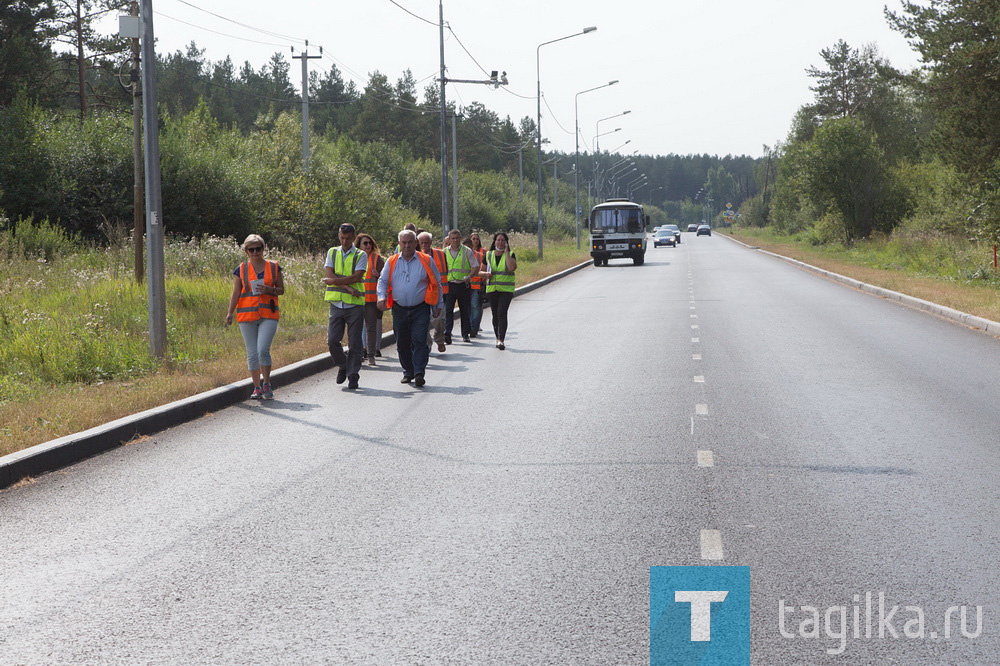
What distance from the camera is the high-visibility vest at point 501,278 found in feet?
51.4

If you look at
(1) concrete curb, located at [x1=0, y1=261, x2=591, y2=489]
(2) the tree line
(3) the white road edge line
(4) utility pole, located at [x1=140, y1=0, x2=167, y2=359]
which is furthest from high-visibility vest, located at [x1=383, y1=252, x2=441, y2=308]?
(2) the tree line

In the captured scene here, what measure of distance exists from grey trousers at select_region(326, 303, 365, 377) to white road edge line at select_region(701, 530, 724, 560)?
651 cm

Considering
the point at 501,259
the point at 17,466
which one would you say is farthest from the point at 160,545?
the point at 501,259

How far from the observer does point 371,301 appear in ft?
43.3

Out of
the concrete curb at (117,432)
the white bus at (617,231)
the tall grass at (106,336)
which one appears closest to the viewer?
the concrete curb at (117,432)

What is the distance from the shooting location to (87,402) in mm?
9570

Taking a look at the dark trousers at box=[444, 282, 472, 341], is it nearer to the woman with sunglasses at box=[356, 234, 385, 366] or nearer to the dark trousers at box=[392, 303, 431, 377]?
the woman with sunglasses at box=[356, 234, 385, 366]

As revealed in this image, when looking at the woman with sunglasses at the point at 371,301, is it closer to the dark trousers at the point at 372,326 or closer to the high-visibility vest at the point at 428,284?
the dark trousers at the point at 372,326

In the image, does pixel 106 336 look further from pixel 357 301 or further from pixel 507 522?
pixel 507 522

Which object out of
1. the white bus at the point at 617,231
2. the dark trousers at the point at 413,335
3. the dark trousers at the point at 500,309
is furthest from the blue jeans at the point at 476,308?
the white bus at the point at 617,231

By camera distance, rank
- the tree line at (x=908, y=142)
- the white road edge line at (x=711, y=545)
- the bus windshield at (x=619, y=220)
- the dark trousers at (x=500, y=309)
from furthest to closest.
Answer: the bus windshield at (x=619, y=220), the tree line at (x=908, y=142), the dark trousers at (x=500, y=309), the white road edge line at (x=711, y=545)

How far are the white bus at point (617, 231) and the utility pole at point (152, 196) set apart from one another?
3495 centimetres

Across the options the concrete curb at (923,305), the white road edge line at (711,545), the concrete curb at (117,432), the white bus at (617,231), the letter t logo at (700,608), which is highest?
the white bus at (617,231)

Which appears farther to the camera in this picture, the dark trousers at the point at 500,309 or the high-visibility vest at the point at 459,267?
the high-visibility vest at the point at 459,267
